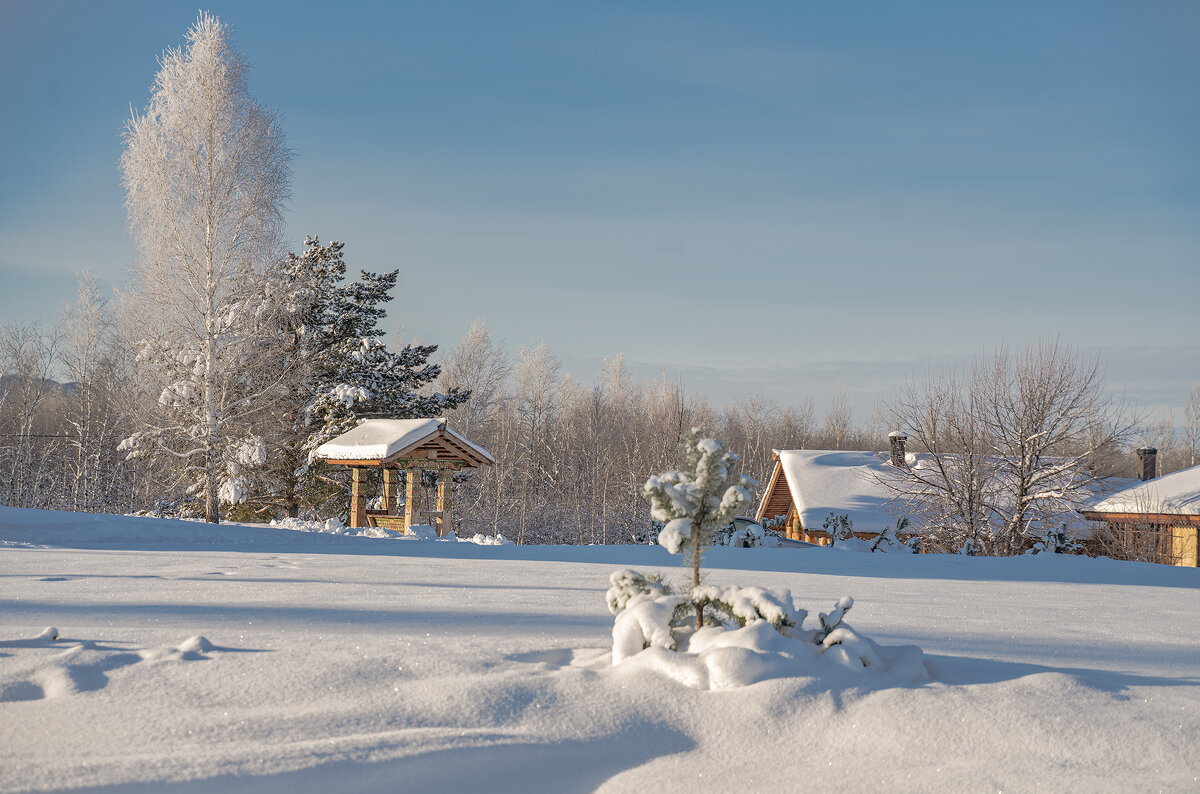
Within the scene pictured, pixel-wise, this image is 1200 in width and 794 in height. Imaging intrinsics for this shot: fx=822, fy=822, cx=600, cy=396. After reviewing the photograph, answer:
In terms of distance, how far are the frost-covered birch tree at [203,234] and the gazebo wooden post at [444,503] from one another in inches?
153

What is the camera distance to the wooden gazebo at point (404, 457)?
14.3 metres

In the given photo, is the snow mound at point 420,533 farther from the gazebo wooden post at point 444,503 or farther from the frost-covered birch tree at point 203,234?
the frost-covered birch tree at point 203,234

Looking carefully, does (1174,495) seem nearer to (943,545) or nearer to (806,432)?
(943,545)

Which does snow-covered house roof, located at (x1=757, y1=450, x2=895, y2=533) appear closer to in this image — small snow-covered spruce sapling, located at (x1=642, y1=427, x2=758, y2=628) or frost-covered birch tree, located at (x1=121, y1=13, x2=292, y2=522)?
frost-covered birch tree, located at (x1=121, y1=13, x2=292, y2=522)

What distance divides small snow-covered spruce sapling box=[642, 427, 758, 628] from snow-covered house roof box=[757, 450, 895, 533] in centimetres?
1736

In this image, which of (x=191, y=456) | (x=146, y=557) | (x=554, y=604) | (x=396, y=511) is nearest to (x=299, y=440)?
(x=191, y=456)

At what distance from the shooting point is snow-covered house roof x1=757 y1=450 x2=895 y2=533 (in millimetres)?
21000

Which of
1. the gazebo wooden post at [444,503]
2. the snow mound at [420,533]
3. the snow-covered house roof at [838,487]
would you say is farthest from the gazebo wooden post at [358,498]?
the snow-covered house roof at [838,487]

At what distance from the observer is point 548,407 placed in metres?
42.6

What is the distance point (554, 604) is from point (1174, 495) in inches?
715

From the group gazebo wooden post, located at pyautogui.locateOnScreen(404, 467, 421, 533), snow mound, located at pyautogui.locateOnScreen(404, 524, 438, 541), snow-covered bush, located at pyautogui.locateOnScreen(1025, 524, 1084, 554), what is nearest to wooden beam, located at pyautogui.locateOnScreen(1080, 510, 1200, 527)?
snow-covered bush, located at pyautogui.locateOnScreen(1025, 524, 1084, 554)

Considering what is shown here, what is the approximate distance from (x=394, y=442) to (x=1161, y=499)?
644 inches

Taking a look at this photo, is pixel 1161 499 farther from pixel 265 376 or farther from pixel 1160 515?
pixel 265 376

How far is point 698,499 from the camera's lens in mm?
3400
